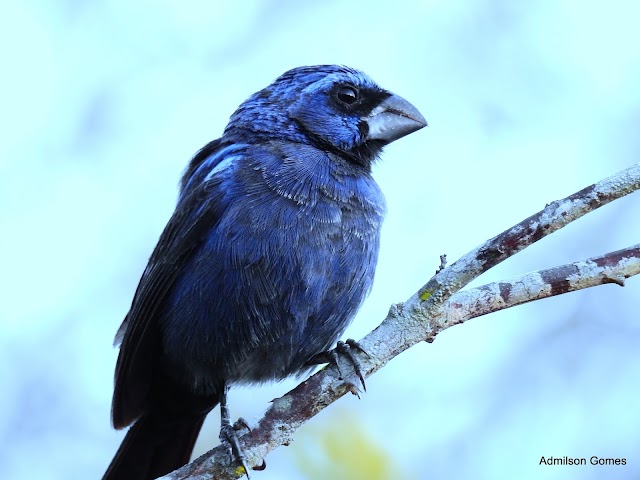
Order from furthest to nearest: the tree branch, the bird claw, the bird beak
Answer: the bird beak, the bird claw, the tree branch

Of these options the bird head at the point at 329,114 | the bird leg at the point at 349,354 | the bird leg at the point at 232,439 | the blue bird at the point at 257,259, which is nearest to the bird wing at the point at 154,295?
the blue bird at the point at 257,259

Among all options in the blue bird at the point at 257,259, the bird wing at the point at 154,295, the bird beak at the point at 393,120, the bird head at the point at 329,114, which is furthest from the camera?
the bird beak at the point at 393,120

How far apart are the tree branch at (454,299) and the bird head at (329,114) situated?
1.01 metres

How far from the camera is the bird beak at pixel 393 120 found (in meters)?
4.21

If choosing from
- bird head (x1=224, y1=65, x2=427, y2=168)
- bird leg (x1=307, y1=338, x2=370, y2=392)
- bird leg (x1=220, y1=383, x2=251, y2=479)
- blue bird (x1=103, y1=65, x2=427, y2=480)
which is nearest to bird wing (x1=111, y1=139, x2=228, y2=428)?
A: blue bird (x1=103, y1=65, x2=427, y2=480)

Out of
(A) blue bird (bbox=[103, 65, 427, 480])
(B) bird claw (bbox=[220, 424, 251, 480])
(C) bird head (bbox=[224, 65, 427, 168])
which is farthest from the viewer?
(C) bird head (bbox=[224, 65, 427, 168])

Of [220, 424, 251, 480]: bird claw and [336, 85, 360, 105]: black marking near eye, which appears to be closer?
[220, 424, 251, 480]: bird claw

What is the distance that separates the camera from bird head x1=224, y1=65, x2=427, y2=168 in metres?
4.11

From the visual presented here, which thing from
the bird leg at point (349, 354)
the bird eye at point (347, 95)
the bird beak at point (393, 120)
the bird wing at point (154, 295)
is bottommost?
the bird leg at point (349, 354)

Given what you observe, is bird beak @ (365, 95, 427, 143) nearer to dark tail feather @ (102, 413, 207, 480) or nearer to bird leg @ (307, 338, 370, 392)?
bird leg @ (307, 338, 370, 392)

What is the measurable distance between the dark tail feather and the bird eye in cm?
164

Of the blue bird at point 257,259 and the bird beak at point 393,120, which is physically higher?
the bird beak at point 393,120

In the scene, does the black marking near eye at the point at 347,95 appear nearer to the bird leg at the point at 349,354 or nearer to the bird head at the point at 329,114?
the bird head at the point at 329,114

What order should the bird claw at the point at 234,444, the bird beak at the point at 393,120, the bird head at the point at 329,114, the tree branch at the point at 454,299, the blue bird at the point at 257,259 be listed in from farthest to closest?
the bird beak at the point at 393,120, the bird head at the point at 329,114, the blue bird at the point at 257,259, the bird claw at the point at 234,444, the tree branch at the point at 454,299
